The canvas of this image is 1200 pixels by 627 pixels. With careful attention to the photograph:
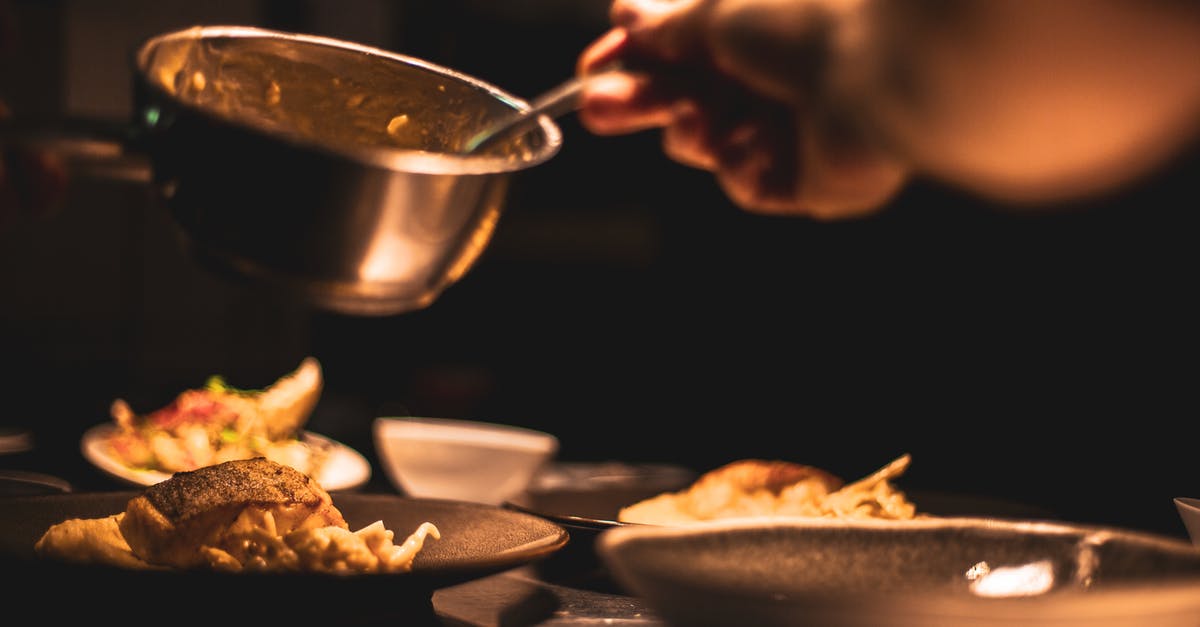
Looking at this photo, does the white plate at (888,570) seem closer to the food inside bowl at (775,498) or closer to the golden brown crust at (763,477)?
the food inside bowl at (775,498)

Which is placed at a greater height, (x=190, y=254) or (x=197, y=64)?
(x=197, y=64)

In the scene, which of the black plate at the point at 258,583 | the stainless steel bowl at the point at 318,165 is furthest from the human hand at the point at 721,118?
the black plate at the point at 258,583

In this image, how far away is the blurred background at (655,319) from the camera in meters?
2.61

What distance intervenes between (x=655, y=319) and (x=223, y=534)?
346cm

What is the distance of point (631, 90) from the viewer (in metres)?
1.17

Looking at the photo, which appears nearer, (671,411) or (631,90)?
(631,90)

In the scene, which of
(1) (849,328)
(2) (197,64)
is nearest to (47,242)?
(1) (849,328)

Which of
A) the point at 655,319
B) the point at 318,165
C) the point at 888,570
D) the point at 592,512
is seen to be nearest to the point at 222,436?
the point at 592,512

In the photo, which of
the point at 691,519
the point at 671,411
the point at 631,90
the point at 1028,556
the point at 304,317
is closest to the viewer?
the point at 1028,556

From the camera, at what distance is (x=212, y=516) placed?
940mm

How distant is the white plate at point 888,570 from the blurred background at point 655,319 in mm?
896

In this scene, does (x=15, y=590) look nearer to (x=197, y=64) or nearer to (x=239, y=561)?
(x=239, y=561)

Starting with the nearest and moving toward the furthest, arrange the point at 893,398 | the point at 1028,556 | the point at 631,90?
the point at 1028,556
the point at 631,90
the point at 893,398

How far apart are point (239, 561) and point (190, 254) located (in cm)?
26
